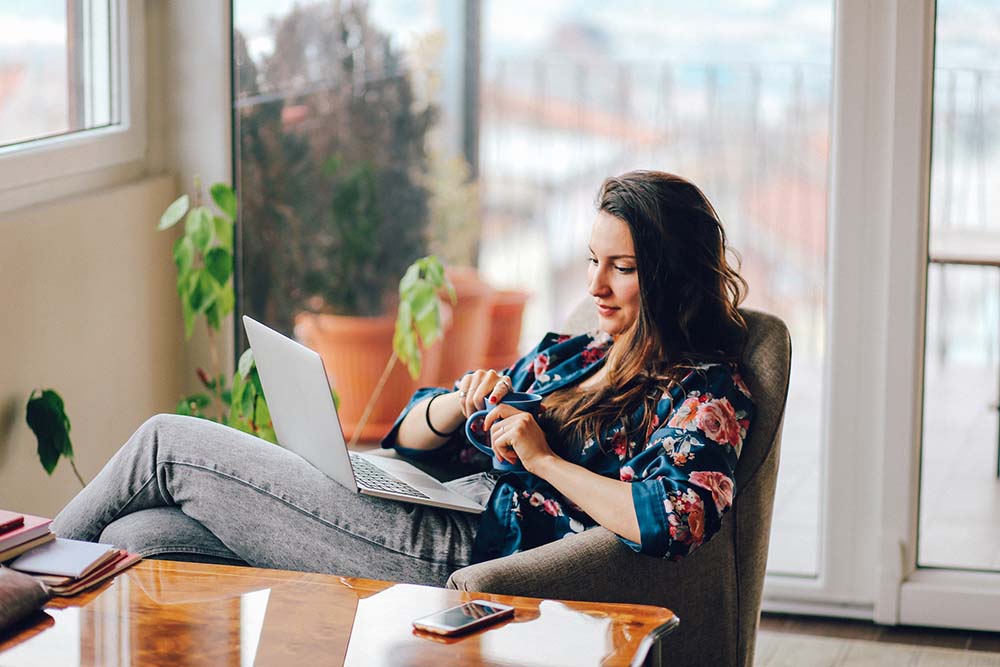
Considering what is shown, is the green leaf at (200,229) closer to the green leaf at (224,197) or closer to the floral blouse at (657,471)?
the green leaf at (224,197)

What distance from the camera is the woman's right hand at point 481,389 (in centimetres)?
217

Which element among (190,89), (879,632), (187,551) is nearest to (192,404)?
(190,89)

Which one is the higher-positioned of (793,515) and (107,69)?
(107,69)

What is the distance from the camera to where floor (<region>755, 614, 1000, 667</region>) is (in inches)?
106

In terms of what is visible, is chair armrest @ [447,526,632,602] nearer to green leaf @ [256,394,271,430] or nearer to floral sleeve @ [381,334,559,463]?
floral sleeve @ [381,334,559,463]

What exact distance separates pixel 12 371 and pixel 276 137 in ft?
3.60

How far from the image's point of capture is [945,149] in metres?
2.81

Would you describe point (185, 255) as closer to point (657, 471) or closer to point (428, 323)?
point (428, 323)

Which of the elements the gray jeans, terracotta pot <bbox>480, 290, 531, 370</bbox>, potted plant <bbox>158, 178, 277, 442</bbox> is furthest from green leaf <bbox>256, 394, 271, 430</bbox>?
terracotta pot <bbox>480, 290, 531, 370</bbox>

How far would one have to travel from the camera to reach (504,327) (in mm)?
4582

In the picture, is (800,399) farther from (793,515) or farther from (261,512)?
(261,512)

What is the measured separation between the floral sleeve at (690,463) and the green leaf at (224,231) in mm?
1258

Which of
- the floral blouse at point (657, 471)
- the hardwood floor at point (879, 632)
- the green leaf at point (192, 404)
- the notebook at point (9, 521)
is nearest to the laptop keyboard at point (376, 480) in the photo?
the floral blouse at point (657, 471)

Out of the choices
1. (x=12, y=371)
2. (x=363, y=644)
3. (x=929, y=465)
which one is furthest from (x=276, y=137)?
(x=363, y=644)
